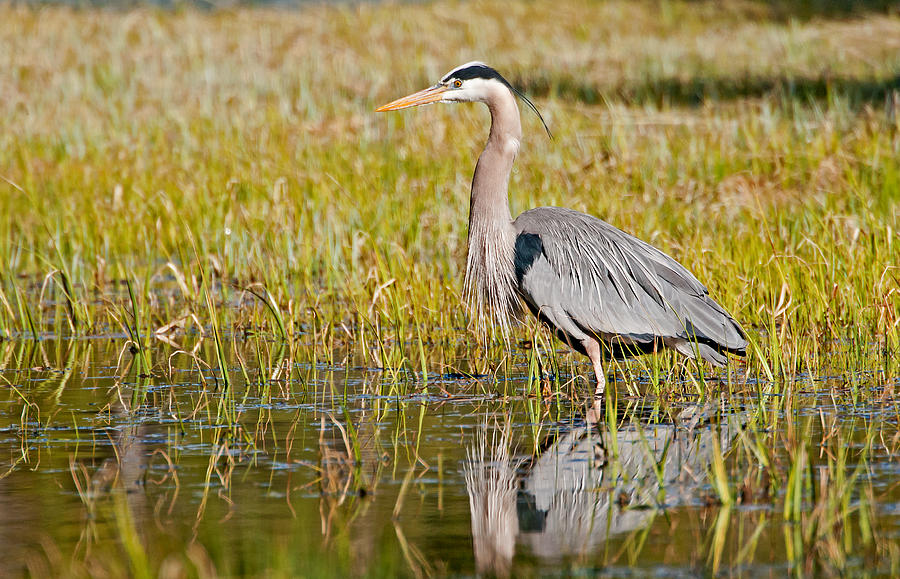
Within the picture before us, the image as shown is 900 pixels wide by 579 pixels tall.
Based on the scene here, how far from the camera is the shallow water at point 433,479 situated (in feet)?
11.8

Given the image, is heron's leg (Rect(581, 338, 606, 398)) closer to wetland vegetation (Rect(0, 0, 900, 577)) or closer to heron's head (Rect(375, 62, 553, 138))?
wetland vegetation (Rect(0, 0, 900, 577))

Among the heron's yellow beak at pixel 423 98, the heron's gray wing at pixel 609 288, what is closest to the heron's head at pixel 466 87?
the heron's yellow beak at pixel 423 98

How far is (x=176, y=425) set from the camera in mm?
5332

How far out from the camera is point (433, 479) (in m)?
4.41

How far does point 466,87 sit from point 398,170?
176 inches

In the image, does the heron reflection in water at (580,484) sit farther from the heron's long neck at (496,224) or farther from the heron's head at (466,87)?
the heron's head at (466,87)

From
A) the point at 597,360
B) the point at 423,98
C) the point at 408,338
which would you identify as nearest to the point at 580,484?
the point at 597,360

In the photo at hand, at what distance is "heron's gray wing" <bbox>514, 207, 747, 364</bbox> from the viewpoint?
621 cm

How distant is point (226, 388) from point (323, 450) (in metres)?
1.39

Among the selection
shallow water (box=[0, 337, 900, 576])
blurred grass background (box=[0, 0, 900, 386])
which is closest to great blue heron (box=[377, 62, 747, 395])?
blurred grass background (box=[0, 0, 900, 386])

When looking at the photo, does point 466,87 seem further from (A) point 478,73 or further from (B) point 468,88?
(A) point 478,73

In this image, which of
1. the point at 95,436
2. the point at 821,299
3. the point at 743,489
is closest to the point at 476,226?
the point at 821,299

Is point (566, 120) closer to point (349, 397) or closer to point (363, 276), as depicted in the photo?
point (363, 276)

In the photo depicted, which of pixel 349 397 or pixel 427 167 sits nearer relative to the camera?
pixel 349 397
